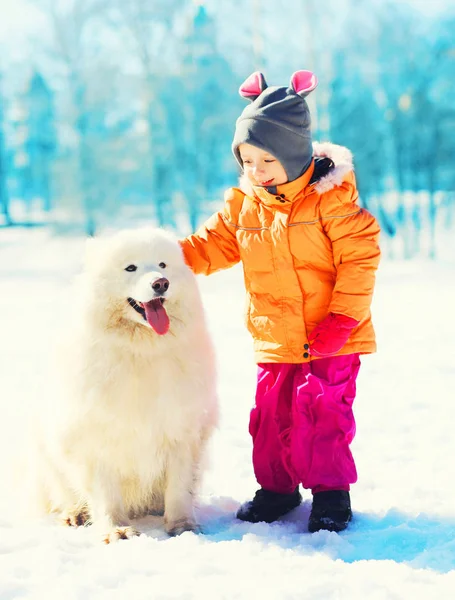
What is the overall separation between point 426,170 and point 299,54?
183 inches

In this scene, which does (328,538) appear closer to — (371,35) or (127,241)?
(127,241)

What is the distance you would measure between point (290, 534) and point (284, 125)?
1540 mm

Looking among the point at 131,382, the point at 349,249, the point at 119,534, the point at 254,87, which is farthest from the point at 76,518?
the point at 254,87

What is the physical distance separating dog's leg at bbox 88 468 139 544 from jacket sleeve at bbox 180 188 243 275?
0.89 metres

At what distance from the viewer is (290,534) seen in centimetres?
243

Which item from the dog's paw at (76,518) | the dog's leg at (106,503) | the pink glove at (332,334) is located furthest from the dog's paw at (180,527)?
the pink glove at (332,334)

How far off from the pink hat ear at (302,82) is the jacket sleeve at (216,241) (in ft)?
1.56

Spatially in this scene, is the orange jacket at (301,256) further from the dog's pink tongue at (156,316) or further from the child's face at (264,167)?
the dog's pink tongue at (156,316)

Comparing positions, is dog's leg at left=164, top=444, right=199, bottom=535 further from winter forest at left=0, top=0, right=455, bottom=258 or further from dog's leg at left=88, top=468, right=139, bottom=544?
winter forest at left=0, top=0, right=455, bottom=258

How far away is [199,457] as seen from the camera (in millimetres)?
2588

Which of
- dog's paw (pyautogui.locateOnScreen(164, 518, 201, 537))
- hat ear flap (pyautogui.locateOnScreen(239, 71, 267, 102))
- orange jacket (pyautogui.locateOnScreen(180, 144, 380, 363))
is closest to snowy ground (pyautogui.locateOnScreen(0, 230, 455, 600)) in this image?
dog's paw (pyautogui.locateOnScreen(164, 518, 201, 537))

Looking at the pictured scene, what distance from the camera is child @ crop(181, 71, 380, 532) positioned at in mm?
2438

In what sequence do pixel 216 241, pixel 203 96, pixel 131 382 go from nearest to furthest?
pixel 131 382, pixel 216 241, pixel 203 96

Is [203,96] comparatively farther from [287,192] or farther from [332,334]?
[332,334]
